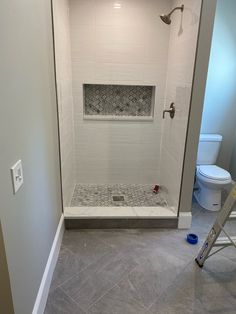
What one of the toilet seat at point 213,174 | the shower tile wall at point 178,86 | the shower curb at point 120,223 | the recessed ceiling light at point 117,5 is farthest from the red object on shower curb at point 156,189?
the recessed ceiling light at point 117,5

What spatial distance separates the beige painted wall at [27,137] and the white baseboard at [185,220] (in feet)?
3.93

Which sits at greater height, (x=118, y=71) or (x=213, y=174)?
(x=118, y=71)

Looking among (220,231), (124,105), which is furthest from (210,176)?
(124,105)

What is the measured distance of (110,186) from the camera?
10.3ft

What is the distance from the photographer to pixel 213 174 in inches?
105

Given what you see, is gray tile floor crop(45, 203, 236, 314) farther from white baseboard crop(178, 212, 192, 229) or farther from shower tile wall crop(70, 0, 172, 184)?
shower tile wall crop(70, 0, 172, 184)

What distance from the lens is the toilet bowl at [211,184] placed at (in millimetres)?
2600

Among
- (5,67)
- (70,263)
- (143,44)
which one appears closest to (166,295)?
(70,263)

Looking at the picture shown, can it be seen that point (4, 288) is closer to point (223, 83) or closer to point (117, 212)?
point (117, 212)

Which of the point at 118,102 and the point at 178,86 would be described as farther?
the point at 118,102

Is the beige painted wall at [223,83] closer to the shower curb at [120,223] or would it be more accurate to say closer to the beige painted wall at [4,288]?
the shower curb at [120,223]

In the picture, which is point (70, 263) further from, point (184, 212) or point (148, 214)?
point (184, 212)

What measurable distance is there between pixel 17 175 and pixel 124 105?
2.17 metres

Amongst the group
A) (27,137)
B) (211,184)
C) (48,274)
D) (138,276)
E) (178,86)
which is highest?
(178,86)
